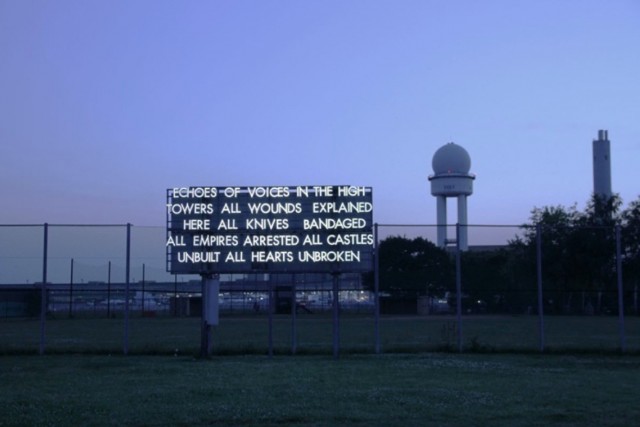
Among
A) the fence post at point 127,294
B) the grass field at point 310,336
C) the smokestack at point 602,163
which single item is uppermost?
the smokestack at point 602,163

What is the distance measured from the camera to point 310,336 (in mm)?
33812

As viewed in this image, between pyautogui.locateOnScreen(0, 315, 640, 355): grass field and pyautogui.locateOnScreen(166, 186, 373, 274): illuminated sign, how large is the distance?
9.30ft

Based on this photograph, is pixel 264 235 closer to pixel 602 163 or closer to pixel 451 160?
pixel 602 163

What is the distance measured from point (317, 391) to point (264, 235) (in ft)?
24.2

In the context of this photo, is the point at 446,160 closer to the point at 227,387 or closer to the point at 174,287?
the point at 174,287

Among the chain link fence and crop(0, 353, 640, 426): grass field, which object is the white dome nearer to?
the chain link fence

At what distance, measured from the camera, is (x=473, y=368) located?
18516 mm

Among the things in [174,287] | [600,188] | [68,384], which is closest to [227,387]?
[68,384]

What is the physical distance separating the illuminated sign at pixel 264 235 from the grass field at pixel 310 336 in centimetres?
283

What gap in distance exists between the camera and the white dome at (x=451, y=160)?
95875mm

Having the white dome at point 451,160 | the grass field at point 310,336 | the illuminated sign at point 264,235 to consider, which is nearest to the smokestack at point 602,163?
the white dome at point 451,160

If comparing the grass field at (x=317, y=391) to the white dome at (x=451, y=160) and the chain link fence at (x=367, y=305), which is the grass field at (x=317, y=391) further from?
the white dome at (x=451, y=160)

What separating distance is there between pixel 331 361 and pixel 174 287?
49.1 feet

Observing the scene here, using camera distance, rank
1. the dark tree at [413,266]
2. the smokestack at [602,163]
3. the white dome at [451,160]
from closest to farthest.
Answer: the dark tree at [413,266] < the smokestack at [602,163] < the white dome at [451,160]
